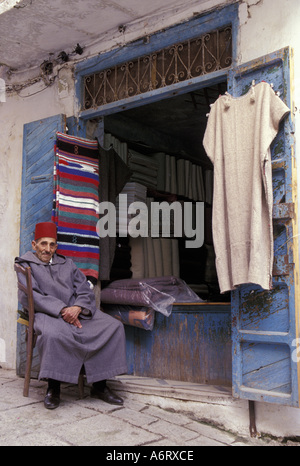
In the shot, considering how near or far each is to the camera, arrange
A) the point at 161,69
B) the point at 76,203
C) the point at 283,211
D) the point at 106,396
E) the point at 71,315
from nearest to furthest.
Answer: the point at 283,211, the point at 71,315, the point at 106,396, the point at 161,69, the point at 76,203

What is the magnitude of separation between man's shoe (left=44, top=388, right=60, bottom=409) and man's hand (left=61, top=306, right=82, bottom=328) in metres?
0.51

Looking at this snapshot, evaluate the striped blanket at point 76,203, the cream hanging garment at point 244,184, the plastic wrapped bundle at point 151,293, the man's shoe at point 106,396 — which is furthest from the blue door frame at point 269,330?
the striped blanket at point 76,203

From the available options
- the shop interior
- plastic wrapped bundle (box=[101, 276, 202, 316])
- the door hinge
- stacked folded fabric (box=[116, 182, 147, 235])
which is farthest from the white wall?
the door hinge

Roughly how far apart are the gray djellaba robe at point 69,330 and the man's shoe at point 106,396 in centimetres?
20

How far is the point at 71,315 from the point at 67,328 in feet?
0.37

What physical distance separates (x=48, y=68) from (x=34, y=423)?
11.5ft

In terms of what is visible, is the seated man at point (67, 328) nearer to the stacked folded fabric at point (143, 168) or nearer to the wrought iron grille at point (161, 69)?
the wrought iron grille at point (161, 69)

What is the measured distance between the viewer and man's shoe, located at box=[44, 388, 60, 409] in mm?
3402

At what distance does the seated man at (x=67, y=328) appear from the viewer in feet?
11.0

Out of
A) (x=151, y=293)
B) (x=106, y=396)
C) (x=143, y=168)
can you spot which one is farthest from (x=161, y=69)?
(x=106, y=396)

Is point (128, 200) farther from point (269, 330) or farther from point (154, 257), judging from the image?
point (269, 330)

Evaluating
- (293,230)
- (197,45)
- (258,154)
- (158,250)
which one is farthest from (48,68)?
(293,230)

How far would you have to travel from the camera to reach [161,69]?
13.1 feet

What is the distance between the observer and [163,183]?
230 inches
